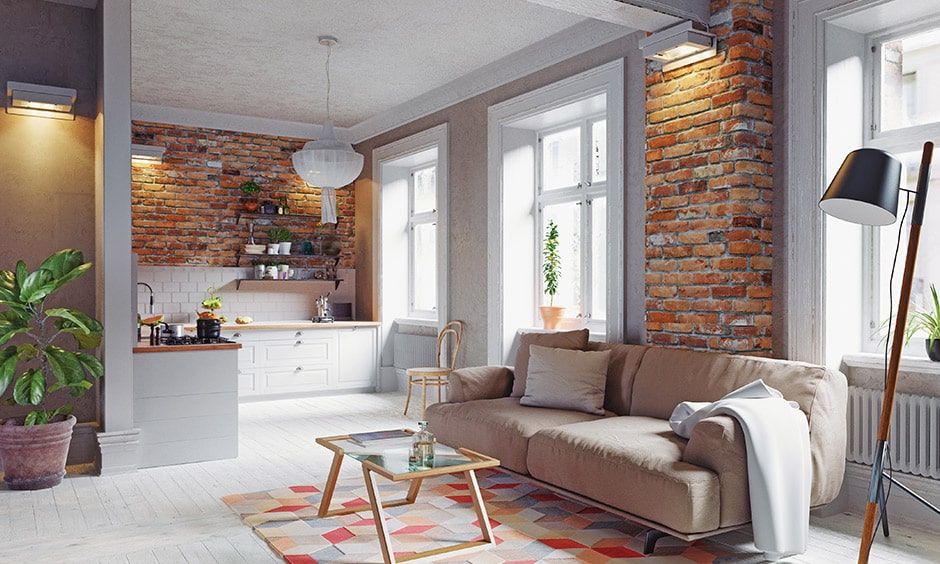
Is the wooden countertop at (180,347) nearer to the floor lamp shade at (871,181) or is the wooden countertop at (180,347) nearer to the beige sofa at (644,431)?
the beige sofa at (644,431)

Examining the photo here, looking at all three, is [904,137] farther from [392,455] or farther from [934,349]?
[392,455]

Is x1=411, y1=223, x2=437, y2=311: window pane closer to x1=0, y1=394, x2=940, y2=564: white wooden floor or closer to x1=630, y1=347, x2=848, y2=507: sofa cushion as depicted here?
x1=0, y1=394, x2=940, y2=564: white wooden floor

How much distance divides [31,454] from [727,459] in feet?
12.6

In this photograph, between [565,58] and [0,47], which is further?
[565,58]

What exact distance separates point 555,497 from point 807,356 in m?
1.59

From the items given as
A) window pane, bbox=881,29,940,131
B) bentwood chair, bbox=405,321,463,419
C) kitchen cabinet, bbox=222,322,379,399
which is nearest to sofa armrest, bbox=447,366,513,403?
bentwood chair, bbox=405,321,463,419

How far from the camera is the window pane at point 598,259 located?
5.84 metres

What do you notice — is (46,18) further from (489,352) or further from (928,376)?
(928,376)

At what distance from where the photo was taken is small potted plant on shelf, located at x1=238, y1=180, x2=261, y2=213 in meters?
8.29

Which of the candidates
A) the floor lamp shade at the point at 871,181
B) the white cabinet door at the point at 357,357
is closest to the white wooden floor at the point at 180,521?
the floor lamp shade at the point at 871,181

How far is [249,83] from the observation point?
6922 millimetres

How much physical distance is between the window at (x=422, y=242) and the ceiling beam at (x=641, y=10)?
13.5 feet

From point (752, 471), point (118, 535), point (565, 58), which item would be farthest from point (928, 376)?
point (118, 535)

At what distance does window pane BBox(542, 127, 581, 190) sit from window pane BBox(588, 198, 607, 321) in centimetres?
35
